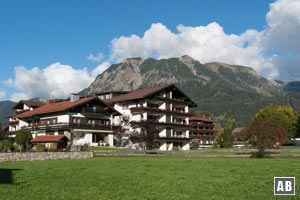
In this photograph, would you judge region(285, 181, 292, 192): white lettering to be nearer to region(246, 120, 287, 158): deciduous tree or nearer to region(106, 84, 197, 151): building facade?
region(246, 120, 287, 158): deciduous tree

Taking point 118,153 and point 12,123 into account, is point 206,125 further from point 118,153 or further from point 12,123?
point 118,153

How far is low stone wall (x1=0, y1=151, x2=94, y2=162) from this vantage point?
39469 mm

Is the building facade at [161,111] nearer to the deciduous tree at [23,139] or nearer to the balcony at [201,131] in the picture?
the deciduous tree at [23,139]

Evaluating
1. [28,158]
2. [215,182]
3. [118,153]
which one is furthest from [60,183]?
[118,153]

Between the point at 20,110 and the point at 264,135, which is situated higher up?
the point at 20,110

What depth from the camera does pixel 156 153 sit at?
51219 mm

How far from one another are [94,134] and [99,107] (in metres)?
4.98

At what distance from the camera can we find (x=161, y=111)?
78688 mm

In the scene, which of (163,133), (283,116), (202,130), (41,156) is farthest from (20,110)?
(283,116)

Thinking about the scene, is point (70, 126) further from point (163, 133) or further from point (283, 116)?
point (283, 116)

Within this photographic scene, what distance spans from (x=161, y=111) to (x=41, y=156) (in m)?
38.8

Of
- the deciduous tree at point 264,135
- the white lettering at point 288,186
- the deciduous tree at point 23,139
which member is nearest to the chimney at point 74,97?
the deciduous tree at point 23,139

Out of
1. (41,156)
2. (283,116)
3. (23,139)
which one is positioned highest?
(283,116)

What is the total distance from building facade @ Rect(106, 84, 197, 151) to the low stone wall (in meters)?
28.3
